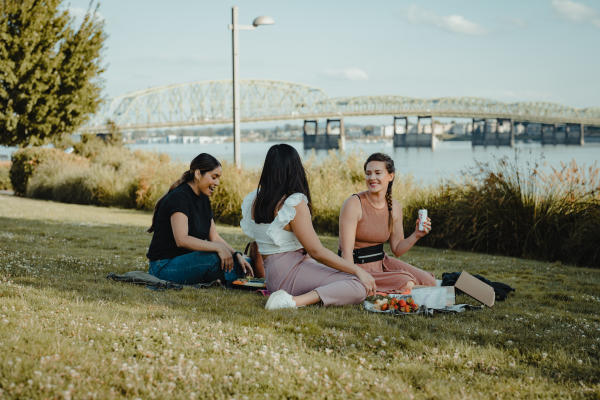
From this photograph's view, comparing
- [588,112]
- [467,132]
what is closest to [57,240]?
[467,132]

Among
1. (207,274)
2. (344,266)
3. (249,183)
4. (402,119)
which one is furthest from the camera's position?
(402,119)

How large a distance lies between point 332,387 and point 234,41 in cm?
1206

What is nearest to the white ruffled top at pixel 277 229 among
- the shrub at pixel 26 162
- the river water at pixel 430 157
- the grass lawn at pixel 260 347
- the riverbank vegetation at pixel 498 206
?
the grass lawn at pixel 260 347

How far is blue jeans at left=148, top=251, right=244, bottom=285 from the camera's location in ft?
16.2

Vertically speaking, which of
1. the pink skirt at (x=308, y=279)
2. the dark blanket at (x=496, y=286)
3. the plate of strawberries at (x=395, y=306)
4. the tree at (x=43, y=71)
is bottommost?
the dark blanket at (x=496, y=286)

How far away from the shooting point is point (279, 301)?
402 cm

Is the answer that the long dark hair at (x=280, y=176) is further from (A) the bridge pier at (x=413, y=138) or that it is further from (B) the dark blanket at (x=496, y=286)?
(A) the bridge pier at (x=413, y=138)

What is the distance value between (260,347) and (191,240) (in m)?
1.97

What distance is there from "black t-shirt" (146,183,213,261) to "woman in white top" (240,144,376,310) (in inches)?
31.2

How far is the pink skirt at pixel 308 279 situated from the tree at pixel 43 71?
37.2 ft

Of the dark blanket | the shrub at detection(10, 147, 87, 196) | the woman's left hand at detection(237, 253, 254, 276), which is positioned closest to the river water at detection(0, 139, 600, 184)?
the shrub at detection(10, 147, 87, 196)

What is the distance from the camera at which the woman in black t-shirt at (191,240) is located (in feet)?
16.0

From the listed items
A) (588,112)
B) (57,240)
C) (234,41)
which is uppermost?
(588,112)

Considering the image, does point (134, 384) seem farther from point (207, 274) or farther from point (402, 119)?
point (402, 119)
